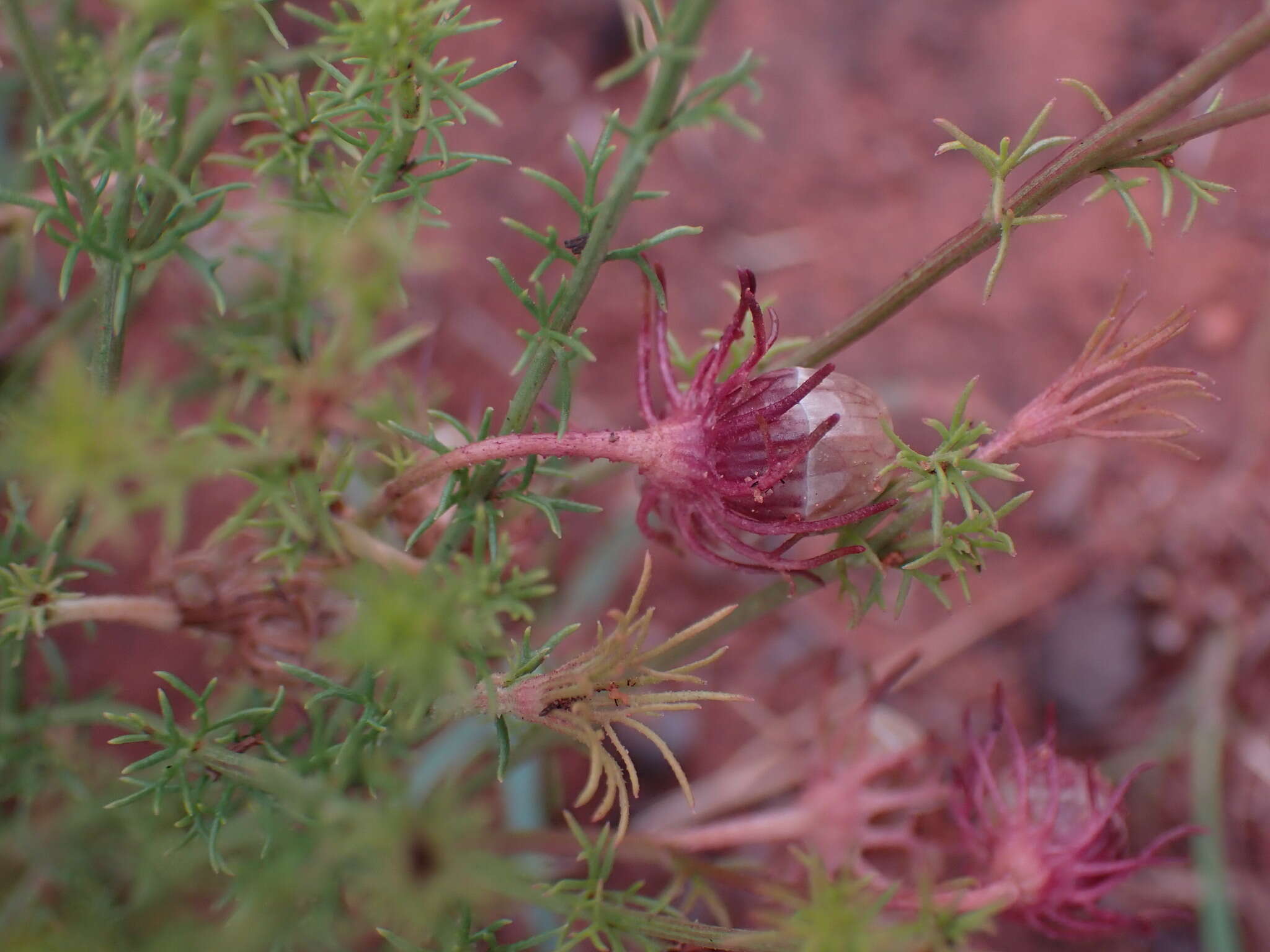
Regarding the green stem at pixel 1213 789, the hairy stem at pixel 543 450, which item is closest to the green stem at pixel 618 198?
the hairy stem at pixel 543 450

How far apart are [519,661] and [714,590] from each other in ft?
3.92

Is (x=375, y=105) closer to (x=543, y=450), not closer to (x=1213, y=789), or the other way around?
(x=543, y=450)

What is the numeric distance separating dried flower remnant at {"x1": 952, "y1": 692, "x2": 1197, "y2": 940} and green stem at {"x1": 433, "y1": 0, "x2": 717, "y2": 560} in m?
0.59

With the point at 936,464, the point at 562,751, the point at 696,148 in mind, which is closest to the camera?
the point at 936,464

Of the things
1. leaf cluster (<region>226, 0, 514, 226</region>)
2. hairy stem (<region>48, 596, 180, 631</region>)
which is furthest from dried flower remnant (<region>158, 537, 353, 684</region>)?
leaf cluster (<region>226, 0, 514, 226</region>)

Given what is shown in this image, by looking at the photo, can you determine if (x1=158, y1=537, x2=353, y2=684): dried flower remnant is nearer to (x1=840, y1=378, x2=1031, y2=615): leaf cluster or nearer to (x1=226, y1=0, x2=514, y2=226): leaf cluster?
(x1=226, y1=0, x2=514, y2=226): leaf cluster

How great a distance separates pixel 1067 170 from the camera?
76 centimetres

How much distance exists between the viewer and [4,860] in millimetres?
1354

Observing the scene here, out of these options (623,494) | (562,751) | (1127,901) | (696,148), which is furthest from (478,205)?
(1127,901)

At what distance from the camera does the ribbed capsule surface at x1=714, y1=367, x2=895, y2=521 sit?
2.70 ft

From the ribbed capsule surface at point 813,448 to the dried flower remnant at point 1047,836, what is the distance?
1.20 ft

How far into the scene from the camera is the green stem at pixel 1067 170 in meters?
0.67

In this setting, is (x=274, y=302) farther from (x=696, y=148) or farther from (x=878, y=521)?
(x=696, y=148)

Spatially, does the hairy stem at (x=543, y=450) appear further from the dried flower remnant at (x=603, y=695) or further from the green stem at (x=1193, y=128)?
the green stem at (x=1193, y=128)
